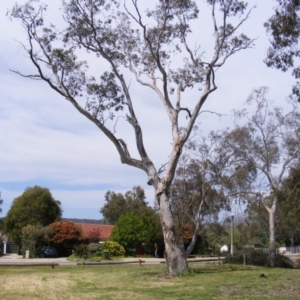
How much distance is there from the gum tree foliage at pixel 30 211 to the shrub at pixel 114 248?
47.0ft

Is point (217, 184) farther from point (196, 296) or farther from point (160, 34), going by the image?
point (196, 296)

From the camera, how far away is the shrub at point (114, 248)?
55784mm

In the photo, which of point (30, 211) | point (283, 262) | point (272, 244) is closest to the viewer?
point (272, 244)

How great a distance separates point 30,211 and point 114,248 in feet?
54.3

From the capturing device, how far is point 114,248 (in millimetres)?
56719

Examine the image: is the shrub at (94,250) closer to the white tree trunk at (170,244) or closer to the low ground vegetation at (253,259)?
the low ground vegetation at (253,259)

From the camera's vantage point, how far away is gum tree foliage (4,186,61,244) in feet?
225

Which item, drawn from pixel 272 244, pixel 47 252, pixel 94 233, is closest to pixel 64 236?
pixel 47 252

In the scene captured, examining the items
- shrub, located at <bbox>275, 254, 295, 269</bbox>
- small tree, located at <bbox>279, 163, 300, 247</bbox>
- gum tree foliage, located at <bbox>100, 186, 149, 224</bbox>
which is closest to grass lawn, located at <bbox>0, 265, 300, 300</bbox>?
small tree, located at <bbox>279, 163, 300, 247</bbox>

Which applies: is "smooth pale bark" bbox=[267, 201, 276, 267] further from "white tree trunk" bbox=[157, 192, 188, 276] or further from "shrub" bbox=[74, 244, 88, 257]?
"shrub" bbox=[74, 244, 88, 257]

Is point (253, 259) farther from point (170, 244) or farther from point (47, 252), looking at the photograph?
point (47, 252)

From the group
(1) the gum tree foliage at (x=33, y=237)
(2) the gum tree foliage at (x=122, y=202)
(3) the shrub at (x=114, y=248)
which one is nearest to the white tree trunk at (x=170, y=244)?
(3) the shrub at (x=114, y=248)

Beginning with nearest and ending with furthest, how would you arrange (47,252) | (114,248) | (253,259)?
1. (253,259)
2. (114,248)
3. (47,252)

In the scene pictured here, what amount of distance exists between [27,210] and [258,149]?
36.4 meters
